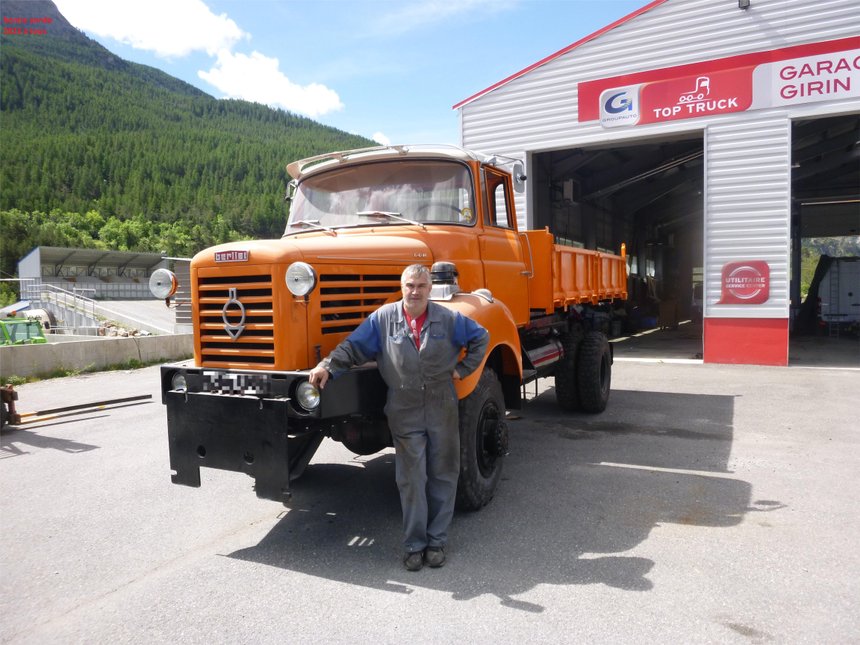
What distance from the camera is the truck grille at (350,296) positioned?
396 cm

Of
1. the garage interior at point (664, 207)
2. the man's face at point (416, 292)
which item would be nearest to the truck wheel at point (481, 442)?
the man's face at point (416, 292)

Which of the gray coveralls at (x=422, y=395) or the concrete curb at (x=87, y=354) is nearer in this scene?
the gray coveralls at (x=422, y=395)

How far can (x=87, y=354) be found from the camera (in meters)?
12.5

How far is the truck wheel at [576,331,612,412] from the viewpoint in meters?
7.43

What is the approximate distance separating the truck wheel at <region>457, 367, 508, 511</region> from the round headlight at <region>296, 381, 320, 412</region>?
3.54ft

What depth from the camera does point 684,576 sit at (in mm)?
3410

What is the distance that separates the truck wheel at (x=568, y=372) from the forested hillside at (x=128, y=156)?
6246 centimetres

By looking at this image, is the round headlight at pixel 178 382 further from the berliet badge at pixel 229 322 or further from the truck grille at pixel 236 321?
the berliet badge at pixel 229 322

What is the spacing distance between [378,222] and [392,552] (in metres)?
2.43

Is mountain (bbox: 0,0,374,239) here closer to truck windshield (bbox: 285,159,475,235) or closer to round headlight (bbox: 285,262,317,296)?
truck windshield (bbox: 285,159,475,235)

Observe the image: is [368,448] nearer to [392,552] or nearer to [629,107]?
[392,552]

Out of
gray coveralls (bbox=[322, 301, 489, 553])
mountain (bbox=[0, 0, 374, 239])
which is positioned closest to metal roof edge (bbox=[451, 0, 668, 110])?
gray coveralls (bbox=[322, 301, 489, 553])

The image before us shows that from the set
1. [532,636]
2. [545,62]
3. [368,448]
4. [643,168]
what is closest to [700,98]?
[545,62]

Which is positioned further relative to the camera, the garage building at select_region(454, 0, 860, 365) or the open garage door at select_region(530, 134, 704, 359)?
the open garage door at select_region(530, 134, 704, 359)
